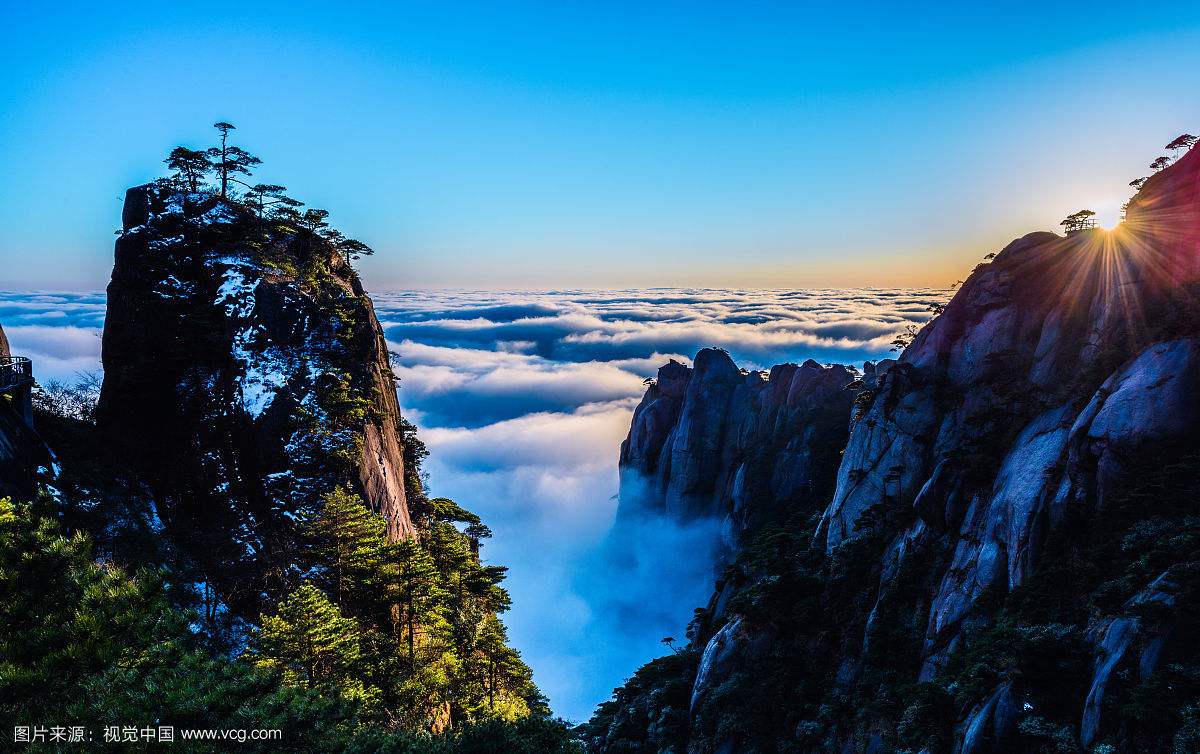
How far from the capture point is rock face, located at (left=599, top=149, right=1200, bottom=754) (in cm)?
1608

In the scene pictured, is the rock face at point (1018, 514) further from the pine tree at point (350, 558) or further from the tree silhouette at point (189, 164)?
the tree silhouette at point (189, 164)

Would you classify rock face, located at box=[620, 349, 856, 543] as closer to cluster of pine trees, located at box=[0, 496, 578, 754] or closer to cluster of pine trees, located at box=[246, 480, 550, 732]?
cluster of pine trees, located at box=[246, 480, 550, 732]

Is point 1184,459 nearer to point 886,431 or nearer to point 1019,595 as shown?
point 1019,595

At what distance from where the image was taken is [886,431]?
3572 cm

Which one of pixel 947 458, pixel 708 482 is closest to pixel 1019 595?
pixel 947 458

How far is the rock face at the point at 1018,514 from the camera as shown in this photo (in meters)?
16.1

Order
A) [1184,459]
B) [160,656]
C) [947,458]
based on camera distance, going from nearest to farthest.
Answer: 1. [160,656]
2. [1184,459]
3. [947,458]

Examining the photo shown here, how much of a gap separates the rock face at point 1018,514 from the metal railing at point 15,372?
41488 mm

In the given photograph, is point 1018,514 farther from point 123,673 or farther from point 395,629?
point 395,629

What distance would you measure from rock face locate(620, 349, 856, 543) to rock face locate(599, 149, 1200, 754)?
27875mm

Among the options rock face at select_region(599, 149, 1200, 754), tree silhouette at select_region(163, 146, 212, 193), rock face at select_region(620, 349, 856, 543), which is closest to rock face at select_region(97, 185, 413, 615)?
tree silhouette at select_region(163, 146, 212, 193)

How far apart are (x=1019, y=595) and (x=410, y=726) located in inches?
949

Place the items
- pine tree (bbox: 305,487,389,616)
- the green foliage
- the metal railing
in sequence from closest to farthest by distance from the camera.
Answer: the green foliage → the metal railing → pine tree (bbox: 305,487,389,616)

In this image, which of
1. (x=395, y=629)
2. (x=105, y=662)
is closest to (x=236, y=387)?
(x=395, y=629)
